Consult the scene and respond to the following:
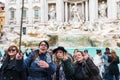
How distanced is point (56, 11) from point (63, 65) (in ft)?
118

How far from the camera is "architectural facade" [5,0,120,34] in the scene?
39.5 metres

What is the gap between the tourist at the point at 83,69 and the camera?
5.72 metres

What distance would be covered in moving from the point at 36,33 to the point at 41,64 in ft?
92.0

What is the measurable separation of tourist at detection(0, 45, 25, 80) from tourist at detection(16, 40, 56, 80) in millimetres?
205

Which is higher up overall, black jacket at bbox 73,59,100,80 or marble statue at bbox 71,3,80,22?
marble statue at bbox 71,3,80,22

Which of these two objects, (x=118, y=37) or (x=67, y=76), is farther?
(x=118, y=37)

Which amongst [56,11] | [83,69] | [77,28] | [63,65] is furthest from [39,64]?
[56,11]

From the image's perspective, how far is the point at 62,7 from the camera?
41.2 m

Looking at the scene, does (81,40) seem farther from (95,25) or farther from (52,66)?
(52,66)

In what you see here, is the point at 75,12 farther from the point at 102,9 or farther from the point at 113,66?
the point at 113,66

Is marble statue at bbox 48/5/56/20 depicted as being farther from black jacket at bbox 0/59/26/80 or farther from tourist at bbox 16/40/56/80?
tourist at bbox 16/40/56/80

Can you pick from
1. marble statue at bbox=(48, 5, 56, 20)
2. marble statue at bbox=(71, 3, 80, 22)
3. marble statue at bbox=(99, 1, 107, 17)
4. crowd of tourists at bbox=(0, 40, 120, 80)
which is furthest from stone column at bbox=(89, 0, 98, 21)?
crowd of tourists at bbox=(0, 40, 120, 80)

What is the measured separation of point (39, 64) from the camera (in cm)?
534

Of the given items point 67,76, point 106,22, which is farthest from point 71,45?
point 67,76
